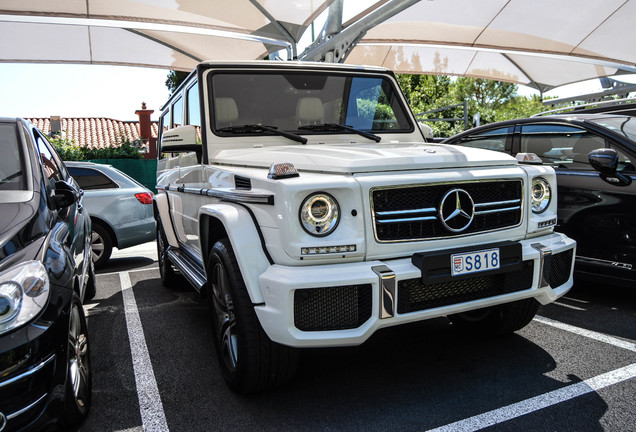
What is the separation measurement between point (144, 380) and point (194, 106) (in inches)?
83.2

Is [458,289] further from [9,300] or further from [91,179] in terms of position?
[91,179]

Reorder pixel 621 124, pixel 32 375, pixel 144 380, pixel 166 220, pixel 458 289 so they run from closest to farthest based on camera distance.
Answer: pixel 32 375 < pixel 458 289 < pixel 144 380 < pixel 621 124 < pixel 166 220

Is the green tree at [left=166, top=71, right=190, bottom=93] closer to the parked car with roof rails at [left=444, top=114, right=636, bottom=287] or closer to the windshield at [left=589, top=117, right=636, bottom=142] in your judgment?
the parked car with roof rails at [left=444, top=114, right=636, bottom=287]

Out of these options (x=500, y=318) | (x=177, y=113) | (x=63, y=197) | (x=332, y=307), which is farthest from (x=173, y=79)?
(x=332, y=307)

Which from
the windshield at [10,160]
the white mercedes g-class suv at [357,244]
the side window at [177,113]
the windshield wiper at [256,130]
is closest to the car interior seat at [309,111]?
the windshield wiper at [256,130]

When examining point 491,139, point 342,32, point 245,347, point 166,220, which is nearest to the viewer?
point 245,347

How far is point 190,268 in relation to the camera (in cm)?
396

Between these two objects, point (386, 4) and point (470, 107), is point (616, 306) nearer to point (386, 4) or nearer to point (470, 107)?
point (386, 4)

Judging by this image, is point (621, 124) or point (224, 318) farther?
point (621, 124)

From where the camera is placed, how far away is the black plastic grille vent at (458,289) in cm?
248

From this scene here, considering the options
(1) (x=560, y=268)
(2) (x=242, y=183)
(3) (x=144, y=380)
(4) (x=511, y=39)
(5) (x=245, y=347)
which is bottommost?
(3) (x=144, y=380)

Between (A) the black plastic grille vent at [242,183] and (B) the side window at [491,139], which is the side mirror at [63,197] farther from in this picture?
(B) the side window at [491,139]

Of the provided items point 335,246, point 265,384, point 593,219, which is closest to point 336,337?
point 335,246

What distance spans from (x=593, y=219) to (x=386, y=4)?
6.06 m
